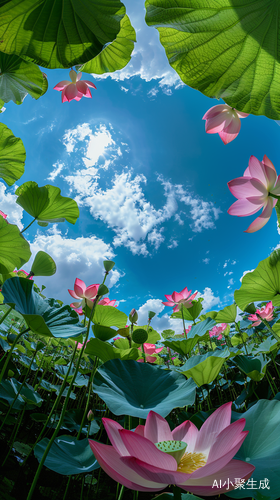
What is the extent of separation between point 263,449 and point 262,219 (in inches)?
19.9

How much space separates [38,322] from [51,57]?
0.64m

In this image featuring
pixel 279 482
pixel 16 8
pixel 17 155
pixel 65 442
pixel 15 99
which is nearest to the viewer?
pixel 279 482

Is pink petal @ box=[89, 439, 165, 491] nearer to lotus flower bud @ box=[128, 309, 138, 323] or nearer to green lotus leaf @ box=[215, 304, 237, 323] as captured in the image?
lotus flower bud @ box=[128, 309, 138, 323]

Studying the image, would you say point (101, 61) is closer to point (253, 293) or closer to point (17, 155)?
point (17, 155)

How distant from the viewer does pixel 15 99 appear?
1011 mm

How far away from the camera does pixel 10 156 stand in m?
1.15

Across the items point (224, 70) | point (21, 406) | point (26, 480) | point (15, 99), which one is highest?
point (15, 99)

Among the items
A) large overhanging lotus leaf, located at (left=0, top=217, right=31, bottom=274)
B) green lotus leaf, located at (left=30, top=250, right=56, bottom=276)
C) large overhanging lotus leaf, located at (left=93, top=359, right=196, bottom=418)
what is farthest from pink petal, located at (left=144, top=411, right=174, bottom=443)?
green lotus leaf, located at (left=30, top=250, right=56, bottom=276)

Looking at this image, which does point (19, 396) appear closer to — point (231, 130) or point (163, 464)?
point (163, 464)

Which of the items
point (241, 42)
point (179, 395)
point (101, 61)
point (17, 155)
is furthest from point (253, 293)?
point (17, 155)

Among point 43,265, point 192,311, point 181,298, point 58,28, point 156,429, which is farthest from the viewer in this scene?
point 192,311

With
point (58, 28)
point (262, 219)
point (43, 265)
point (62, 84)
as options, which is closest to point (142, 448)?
point (262, 219)

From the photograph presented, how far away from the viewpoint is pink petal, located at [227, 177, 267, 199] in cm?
61

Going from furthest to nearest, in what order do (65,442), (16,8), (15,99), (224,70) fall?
(15,99), (65,442), (224,70), (16,8)
